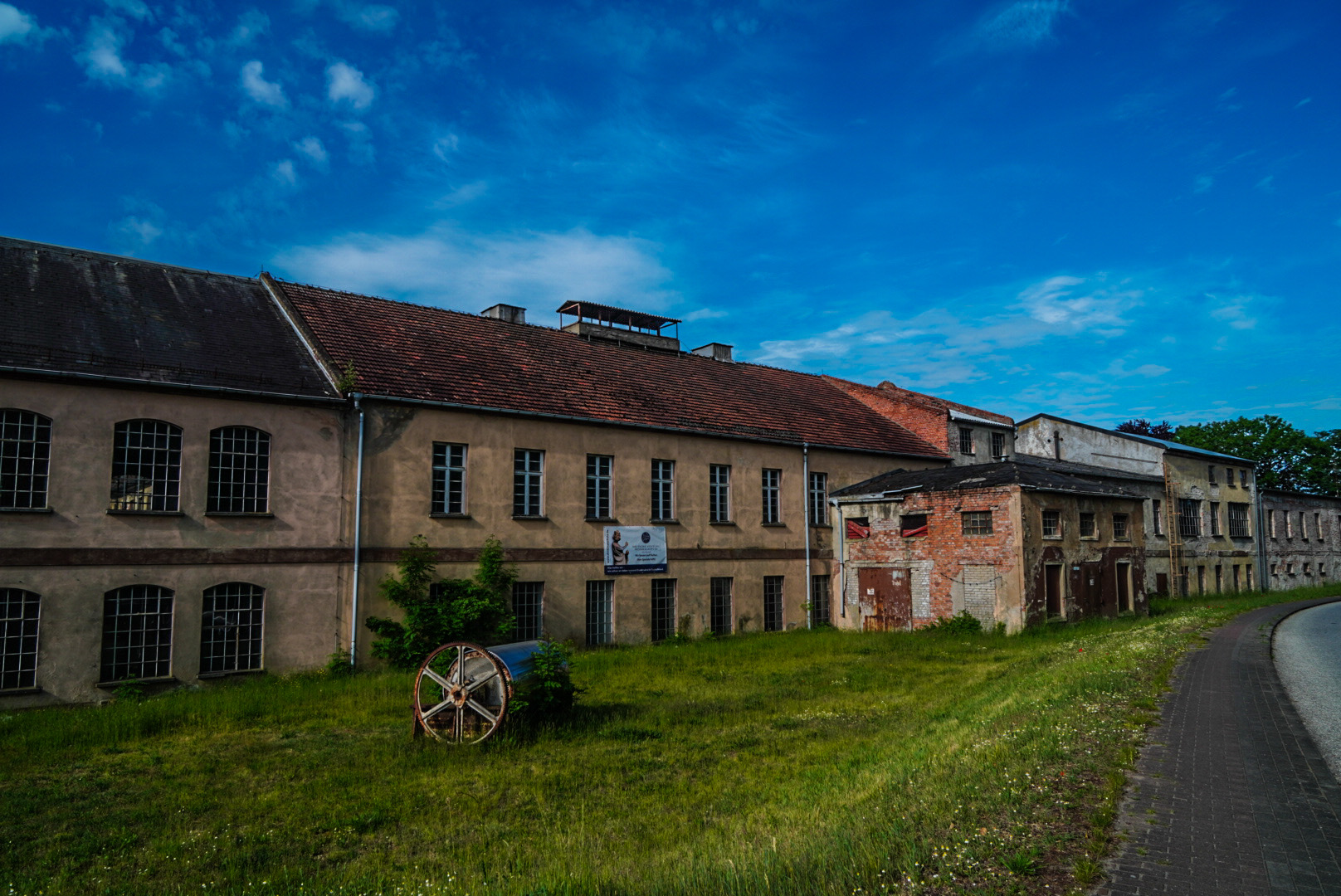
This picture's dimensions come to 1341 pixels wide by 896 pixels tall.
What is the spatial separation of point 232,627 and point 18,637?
136 inches

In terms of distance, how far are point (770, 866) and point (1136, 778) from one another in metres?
3.79

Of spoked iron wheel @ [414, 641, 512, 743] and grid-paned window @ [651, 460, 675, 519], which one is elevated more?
grid-paned window @ [651, 460, 675, 519]

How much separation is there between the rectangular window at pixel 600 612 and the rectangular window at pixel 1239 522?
33223 mm

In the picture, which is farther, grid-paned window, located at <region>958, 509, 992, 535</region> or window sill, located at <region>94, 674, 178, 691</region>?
grid-paned window, located at <region>958, 509, 992, 535</region>

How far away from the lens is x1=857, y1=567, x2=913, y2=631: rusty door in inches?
1043

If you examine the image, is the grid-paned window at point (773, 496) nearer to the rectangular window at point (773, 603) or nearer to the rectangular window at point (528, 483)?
the rectangular window at point (773, 603)

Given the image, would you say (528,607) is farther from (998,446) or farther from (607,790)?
(998,446)

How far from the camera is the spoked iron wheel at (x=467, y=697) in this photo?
457 inches

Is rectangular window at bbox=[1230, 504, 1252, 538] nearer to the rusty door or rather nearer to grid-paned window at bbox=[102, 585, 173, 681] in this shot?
the rusty door

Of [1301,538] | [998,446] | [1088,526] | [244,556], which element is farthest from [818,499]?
[1301,538]

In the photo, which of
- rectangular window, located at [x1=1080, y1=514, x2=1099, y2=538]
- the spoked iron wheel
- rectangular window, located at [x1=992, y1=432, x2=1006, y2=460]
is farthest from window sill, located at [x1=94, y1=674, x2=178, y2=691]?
rectangular window, located at [x1=992, y1=432, x2=1006, y2=460]

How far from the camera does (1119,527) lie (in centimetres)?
2719

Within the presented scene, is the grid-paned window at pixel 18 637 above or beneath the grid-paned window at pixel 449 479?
beneath

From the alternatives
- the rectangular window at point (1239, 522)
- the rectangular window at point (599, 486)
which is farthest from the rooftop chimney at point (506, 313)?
the rectangular window at point (1239, 522)
